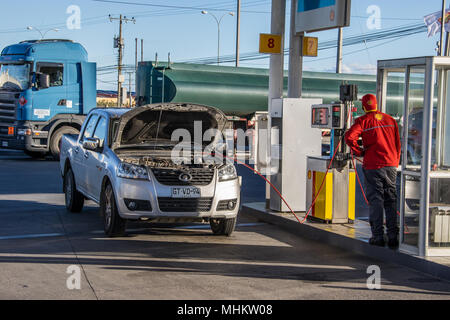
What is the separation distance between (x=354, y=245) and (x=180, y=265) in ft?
8.42

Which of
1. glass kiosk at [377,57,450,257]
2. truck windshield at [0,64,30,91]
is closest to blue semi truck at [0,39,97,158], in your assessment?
truck windshield at [0,64,30,91]

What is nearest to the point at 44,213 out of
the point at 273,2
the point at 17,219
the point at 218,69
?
the point at 17,219

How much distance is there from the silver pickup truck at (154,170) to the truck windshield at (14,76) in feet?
38.6

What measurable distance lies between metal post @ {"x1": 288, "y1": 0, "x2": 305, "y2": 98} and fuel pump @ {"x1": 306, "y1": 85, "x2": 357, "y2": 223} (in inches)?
65.0

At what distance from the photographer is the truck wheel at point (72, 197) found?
11.8 metres

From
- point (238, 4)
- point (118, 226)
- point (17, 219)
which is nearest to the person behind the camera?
point (118, 226)

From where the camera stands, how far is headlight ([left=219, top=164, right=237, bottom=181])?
9508 millimetres

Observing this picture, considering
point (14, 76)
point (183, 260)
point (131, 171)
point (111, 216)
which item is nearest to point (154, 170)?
point (131, 171)

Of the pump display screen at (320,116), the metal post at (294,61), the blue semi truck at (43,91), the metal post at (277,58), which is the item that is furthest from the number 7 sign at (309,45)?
the blue semi truck at (43,91)

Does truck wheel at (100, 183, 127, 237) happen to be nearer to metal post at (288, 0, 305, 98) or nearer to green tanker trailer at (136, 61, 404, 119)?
metal post at (288, 0, 305, 98)

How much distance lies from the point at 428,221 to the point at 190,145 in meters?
4.18

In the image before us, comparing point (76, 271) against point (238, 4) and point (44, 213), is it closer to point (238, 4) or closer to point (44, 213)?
point (44, 213)

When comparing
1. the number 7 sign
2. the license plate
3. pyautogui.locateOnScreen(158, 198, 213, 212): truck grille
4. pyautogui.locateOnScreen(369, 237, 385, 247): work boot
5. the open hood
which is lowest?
pyautogui.locateOnScreen(369, 237, 385, 247): work boot

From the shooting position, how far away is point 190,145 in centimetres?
1064
